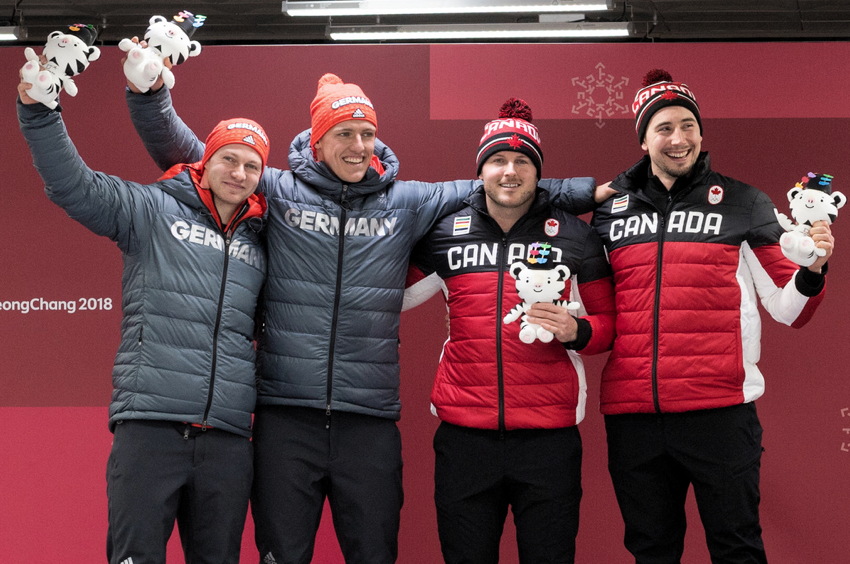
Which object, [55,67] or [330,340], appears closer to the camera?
[55,67]

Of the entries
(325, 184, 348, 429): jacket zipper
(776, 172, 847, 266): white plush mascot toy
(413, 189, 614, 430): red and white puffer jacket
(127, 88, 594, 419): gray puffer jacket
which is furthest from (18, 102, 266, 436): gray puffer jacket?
(776, 172, 847, 266): white plush mascot toy

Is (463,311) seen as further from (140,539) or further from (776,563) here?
(776,563)

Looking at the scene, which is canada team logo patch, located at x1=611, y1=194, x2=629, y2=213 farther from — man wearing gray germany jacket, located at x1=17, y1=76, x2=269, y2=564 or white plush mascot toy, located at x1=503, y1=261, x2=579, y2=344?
man wearing gray germany jacket, located at x1=17, y1=76, x2=269, y2=564

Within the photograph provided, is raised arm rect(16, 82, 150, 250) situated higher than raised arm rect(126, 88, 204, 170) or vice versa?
raised arm rect(126, 88, 204, 170)

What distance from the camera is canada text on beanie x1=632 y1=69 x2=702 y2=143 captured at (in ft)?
8.78

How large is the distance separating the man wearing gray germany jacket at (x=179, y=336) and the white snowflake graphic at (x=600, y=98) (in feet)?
5.39

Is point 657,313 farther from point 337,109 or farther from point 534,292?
point 337,109

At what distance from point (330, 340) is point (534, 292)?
673 mm

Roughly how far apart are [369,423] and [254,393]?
1.27 feet

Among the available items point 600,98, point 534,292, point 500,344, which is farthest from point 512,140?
point 600,98

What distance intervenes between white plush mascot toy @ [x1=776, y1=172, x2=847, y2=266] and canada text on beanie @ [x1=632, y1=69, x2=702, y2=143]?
430 millimetres

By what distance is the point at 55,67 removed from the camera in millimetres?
2203

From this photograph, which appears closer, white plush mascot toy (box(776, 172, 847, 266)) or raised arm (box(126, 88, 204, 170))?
white plush mascot toy (box(776, 172, 847, 266))

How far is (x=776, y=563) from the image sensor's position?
3.45m
